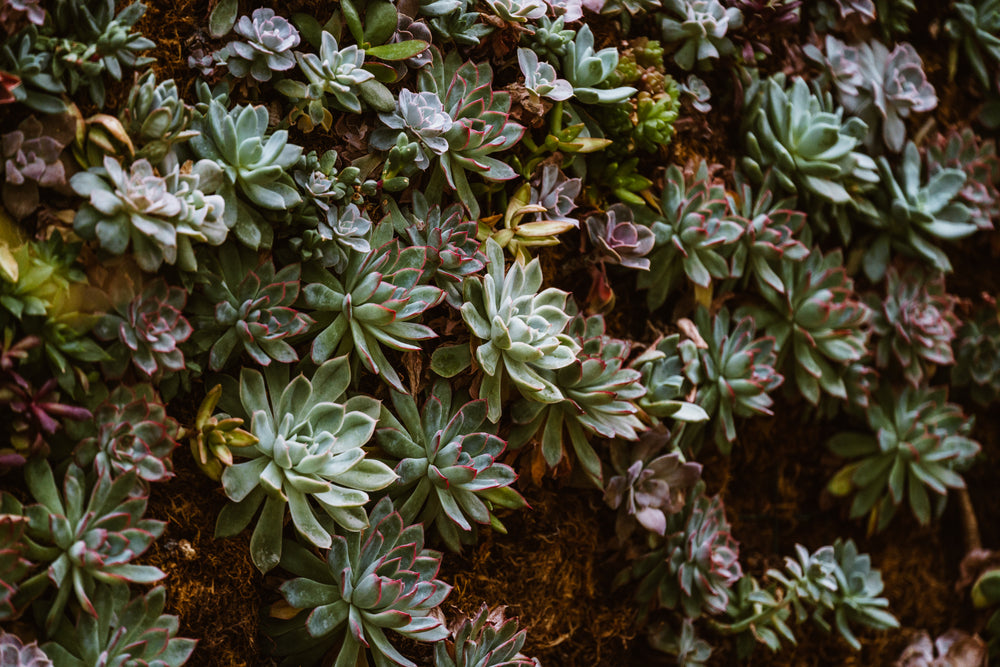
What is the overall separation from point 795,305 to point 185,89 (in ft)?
4.38

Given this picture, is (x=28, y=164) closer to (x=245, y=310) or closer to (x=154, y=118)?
(x=154, y=118)

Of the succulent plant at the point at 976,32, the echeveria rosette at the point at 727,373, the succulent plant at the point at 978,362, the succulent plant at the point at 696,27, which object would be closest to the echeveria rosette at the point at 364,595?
the echeveria rosette at the point at 727,373

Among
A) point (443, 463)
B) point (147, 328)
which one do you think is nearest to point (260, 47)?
point (147, 328)

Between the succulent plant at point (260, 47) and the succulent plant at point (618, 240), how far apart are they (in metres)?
0.64

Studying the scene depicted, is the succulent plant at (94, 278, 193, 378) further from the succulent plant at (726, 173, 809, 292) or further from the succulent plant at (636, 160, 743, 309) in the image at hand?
the succulent plant at (726, 173, 809, 292)

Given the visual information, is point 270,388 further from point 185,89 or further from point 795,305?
point 795,305

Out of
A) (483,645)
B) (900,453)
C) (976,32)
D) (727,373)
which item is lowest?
(900,453)

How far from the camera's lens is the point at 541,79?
1487 millimetres

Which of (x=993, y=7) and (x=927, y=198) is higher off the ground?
(x=993, y=7)

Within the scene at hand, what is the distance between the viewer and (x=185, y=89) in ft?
4.11

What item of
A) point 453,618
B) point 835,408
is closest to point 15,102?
point 453,618

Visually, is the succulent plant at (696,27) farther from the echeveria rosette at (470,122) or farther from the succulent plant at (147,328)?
the succulent plant at (147,328)

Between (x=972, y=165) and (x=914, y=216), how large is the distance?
1.01 ft

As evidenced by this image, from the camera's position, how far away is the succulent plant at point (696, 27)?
5.52 feet
